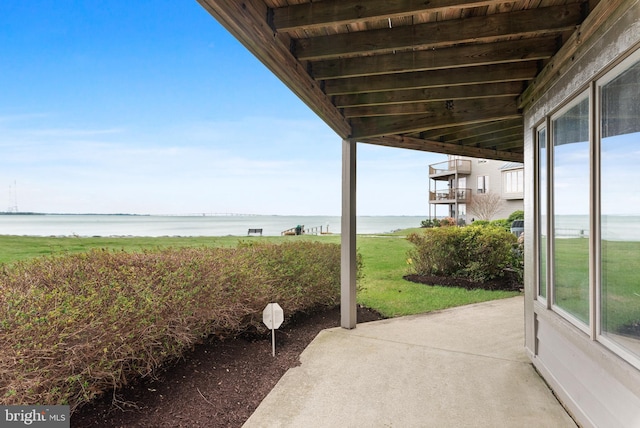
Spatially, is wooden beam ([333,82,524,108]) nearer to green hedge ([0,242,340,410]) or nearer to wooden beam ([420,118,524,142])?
wooden beam ([420,118,524,142])

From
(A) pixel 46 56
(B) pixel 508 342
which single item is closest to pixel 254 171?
(A) pixel 46 56

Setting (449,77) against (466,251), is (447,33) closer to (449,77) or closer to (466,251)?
(449,77)

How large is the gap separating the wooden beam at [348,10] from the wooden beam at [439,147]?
216 centimetres

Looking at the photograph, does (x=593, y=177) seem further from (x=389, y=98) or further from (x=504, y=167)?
(x=504, y=167)

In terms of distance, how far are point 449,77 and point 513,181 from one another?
1385 centimetres

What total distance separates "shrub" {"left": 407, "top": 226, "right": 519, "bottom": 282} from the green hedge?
3.99 metres

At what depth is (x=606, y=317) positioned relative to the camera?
5.96 feet

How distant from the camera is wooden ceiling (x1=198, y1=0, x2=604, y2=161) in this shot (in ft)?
6.18

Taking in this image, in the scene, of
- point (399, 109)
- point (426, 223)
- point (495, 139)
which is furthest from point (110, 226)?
point (426, 223)

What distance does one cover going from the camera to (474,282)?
20.9ft

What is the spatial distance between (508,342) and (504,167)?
13388mm

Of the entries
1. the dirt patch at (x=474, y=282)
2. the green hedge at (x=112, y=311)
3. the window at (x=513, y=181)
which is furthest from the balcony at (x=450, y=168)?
the green hedge at (x=112, y=311)

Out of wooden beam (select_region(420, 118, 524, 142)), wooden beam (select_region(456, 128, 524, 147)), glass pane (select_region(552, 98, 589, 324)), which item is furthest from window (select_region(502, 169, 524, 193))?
glass pane (select_region(552, 98, 589, 324))

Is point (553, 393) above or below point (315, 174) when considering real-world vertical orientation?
below
